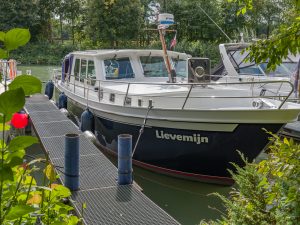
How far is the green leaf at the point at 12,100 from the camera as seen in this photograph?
43.3 inches

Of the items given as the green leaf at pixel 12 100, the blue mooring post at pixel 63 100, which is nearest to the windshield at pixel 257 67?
the blue mooring post at pixel 63 100

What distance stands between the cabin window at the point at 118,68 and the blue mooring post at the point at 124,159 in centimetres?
419

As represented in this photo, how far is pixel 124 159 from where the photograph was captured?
466cm

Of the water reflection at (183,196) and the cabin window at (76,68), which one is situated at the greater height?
the cabin window at (76,68)

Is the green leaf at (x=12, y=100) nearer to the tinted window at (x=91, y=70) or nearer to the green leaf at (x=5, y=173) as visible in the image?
the green leaf at (x=5, y=173)

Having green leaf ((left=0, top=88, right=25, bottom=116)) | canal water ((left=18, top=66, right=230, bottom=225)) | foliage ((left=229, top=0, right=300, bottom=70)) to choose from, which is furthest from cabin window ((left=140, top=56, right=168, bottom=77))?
green leaf ((left=0, top=88, right=25, bottom=116))

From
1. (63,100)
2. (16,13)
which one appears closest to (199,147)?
(63,100)

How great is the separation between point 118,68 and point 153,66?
89 centimetres

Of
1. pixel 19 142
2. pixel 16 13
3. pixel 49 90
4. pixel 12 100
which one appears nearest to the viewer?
pixel 12 100

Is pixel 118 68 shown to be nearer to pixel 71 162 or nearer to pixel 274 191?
pixel 71 162

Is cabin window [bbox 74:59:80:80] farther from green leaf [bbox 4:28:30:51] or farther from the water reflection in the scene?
green leaf [bbox 4:28:30:51]

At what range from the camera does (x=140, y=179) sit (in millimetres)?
7191

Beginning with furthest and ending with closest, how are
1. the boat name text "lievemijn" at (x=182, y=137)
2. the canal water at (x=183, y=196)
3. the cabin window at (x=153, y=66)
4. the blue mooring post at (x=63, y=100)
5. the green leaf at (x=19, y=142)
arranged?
the blue mooring post at (x=63, y=100) < the cabin window at (x=153, y=66) < the boat name text "lievemijn" at (x=182, y=137) < the canal water at (x=183, y=196) < the green leaf at (x=19, y=142)

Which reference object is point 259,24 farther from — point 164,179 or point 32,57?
point 164,179
